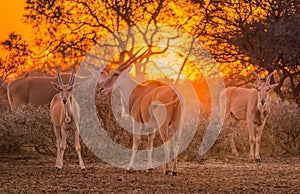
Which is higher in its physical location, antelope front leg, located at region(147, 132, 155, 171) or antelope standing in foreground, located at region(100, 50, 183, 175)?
antelope standing in foreground, located at region(100, 50, 183, 175)

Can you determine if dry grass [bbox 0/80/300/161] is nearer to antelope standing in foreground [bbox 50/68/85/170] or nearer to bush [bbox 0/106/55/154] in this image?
bush [bbox 0/106/55/154]

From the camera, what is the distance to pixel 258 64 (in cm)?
2008

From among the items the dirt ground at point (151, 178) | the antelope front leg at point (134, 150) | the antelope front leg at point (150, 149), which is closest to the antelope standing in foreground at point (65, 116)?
the dirt ground at point (151, 178)

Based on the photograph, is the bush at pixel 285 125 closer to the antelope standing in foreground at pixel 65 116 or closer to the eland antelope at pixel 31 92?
the eland antelope at pixel 31 92

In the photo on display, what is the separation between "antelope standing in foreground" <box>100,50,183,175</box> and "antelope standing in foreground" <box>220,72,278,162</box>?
351 cm

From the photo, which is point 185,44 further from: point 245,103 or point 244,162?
point 244,162

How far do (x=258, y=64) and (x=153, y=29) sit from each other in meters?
6.27

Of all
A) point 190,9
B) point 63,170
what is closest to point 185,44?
point 190,9

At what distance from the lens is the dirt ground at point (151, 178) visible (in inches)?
379

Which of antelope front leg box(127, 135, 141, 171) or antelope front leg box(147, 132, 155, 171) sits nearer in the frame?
antelope front leg box(127, 135, 141, 171)

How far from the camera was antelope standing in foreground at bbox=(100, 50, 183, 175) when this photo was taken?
11500mm

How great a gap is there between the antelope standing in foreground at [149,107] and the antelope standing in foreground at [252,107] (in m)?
3.51

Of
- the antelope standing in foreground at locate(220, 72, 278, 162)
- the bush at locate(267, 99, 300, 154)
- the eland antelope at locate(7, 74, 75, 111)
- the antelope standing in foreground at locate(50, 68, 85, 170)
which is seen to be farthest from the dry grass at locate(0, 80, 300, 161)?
the antelope standing in foreground at locate(50, 68, 85, 170)

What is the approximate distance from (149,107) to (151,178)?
54.1 inches
